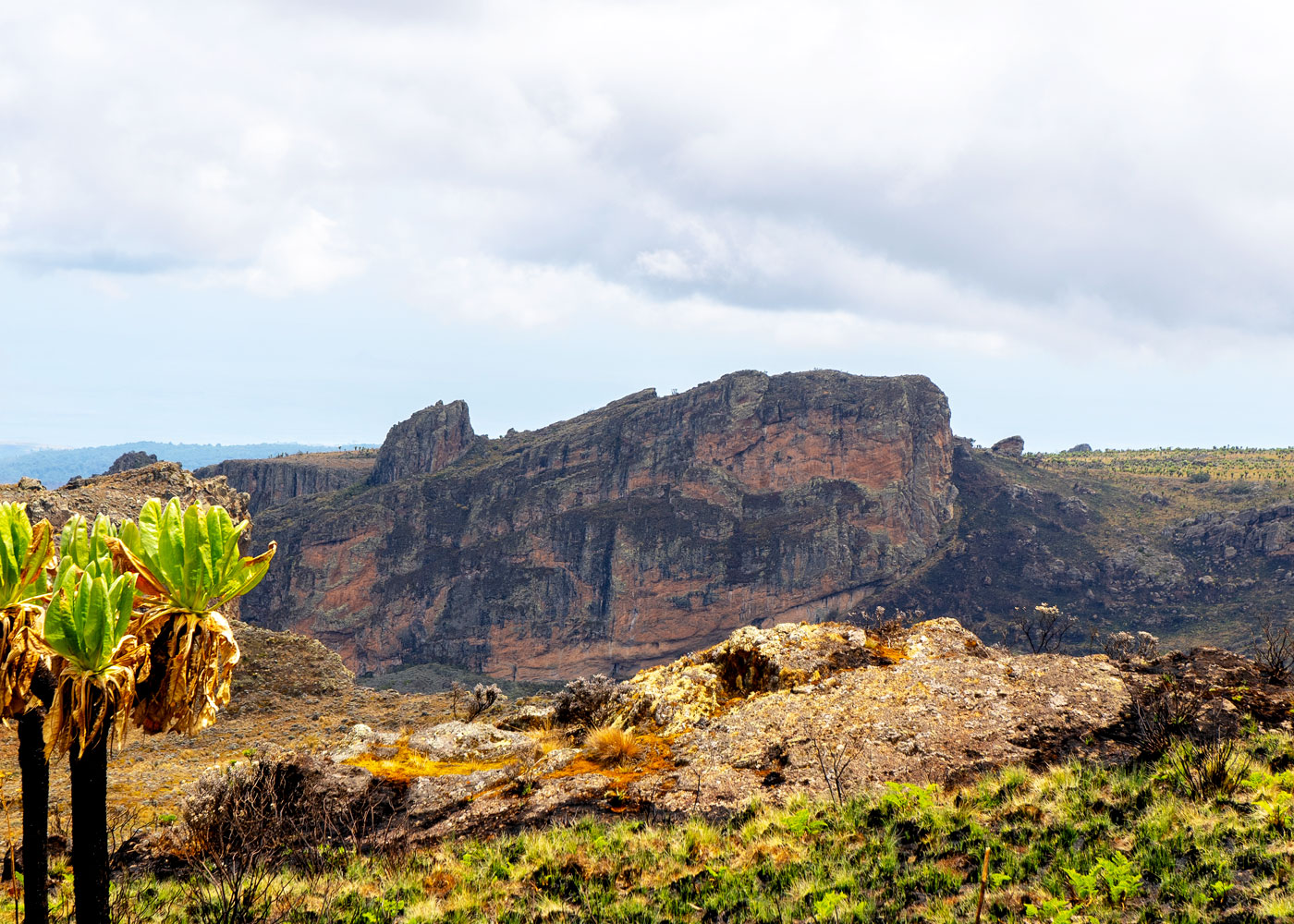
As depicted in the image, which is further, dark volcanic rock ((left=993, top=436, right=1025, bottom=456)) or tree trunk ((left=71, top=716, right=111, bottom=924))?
dark volcanic rock ((left=993, top=436, right=1025, bottom=456))

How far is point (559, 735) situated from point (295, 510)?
439 ft

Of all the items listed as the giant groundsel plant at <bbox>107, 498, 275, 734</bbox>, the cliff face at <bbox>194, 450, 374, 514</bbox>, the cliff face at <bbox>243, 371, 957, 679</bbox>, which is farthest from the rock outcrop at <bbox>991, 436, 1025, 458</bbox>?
the giant groundsel plant at <bbox>107, 498, 275, 734</bbox>

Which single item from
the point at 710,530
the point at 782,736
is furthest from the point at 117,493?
the point at 710,530

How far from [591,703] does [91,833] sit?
13.4 meters

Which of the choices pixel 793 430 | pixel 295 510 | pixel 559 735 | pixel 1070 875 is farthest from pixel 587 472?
pixel 1070 875

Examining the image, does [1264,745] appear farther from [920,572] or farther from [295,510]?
[295,510]

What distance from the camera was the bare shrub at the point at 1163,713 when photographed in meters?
12.2

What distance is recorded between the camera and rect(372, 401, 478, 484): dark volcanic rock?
148 m

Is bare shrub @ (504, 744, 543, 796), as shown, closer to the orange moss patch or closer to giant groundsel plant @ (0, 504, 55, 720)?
the orange moss patch

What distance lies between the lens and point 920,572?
116062mm

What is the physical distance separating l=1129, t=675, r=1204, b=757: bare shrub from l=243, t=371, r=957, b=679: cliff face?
10765 centimetres

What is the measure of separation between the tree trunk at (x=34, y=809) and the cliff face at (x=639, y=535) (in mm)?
118222

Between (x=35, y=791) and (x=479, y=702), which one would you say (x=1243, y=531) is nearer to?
(x=479, y=702)

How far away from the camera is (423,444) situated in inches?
5832
